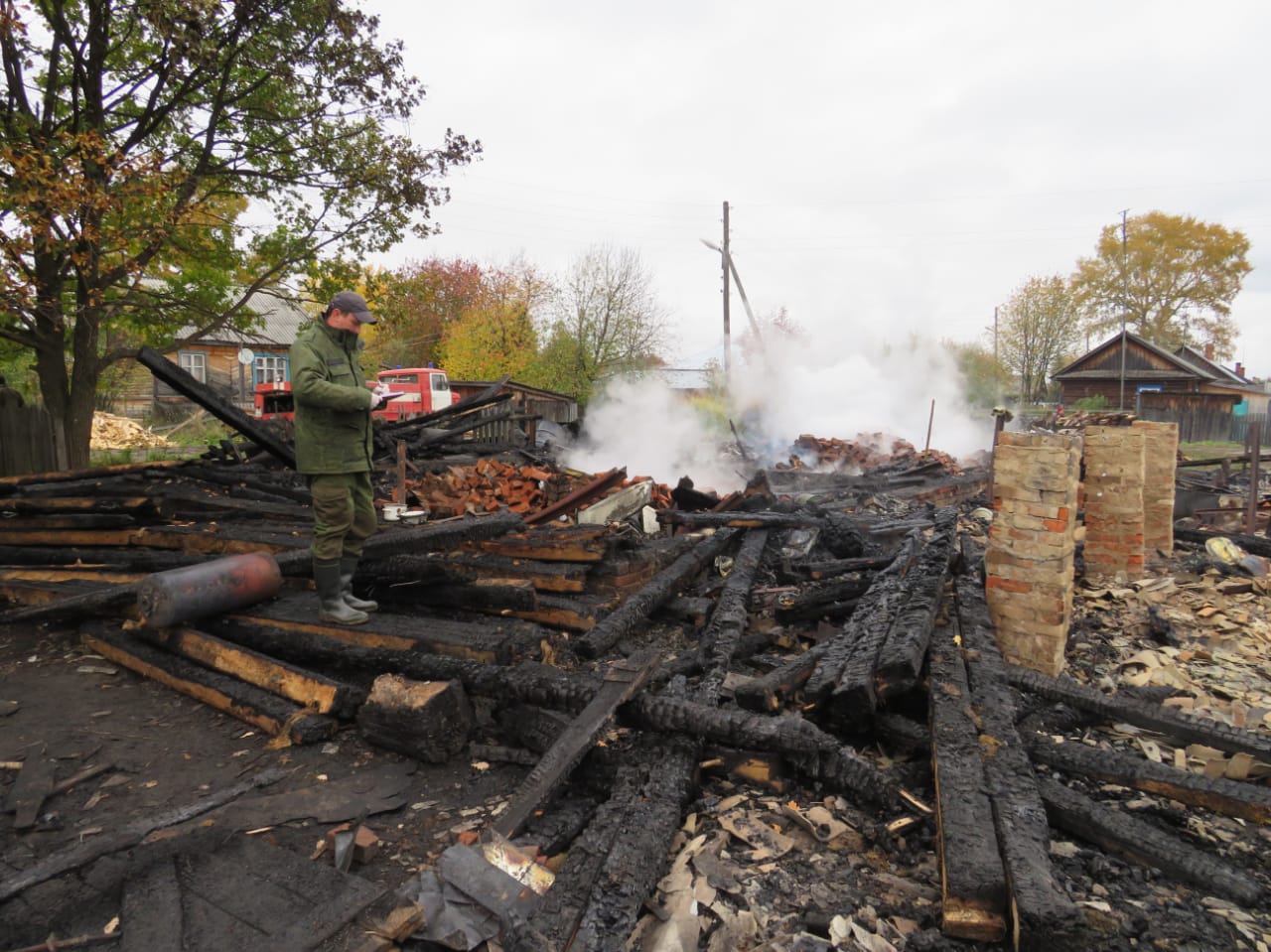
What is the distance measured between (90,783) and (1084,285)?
54.9 meters

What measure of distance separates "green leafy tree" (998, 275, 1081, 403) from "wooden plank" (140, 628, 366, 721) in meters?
44.1

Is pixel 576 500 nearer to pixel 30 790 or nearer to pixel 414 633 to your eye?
pixel 414 633

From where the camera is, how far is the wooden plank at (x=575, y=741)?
2557 mm

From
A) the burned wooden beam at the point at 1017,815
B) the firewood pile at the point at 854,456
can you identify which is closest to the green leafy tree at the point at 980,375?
the firewood pile at the point at 854,456

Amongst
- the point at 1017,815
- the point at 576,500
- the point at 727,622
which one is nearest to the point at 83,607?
the point at 576,500

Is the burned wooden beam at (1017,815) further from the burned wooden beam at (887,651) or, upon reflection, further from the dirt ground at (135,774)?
the dirt ground at (135,774)

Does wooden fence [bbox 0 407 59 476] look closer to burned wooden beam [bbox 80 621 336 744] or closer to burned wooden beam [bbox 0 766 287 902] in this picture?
burned wooden beam [bbox 80 621 336 744]

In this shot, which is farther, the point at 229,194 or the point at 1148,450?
the point at 229,194

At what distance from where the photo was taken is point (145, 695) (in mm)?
3838

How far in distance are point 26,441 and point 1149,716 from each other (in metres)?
12.7

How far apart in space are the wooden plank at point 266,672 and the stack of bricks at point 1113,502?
6.50 metres

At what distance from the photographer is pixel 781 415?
22.3 meters

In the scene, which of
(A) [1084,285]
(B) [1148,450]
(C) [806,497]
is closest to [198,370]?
(C) [806,497]

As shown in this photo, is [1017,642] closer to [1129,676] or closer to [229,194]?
[1129,676]
